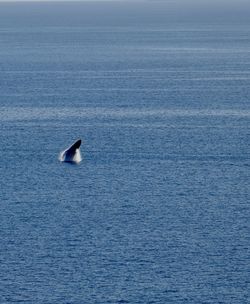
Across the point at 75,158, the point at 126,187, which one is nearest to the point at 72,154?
the point at 75,158

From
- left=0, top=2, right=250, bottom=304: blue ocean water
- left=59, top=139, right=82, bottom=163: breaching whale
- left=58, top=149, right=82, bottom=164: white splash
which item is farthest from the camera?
left=58, top=149, right=82, bottom=164: white splash

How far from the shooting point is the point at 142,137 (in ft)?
218

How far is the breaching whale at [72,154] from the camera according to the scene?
58.4 m

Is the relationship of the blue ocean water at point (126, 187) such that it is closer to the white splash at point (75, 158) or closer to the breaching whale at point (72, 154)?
the white splash at point (75, 158)

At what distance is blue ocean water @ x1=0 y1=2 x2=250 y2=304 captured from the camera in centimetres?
3762

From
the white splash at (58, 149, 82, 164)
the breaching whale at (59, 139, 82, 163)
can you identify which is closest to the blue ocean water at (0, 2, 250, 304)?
the white splash at (58, 149, 82, 164)

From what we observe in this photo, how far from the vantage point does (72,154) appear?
58.8m

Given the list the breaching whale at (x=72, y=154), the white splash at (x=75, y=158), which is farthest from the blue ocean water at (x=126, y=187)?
the breaching whale at (x=72, y=154)

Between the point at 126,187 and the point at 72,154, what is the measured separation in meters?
6.83

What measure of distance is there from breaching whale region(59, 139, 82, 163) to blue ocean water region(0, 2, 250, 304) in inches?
19.5

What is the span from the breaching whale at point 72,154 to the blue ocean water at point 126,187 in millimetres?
497

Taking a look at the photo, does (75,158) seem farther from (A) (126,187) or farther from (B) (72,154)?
(A) (126,187)

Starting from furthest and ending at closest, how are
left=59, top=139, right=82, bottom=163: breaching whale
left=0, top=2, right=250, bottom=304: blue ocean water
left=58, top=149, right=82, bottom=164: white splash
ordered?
left=58, top=149, right=82, bottom=164: white splash, left=59, top=139, right=82, bottom=163: breaching whale, left=0, top=2, right=250, bottom=304: blue ocean water

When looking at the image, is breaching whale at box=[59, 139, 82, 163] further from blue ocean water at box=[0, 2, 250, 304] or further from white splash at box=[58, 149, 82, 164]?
blue ocean water at box=[0, 2, 250, 304]
